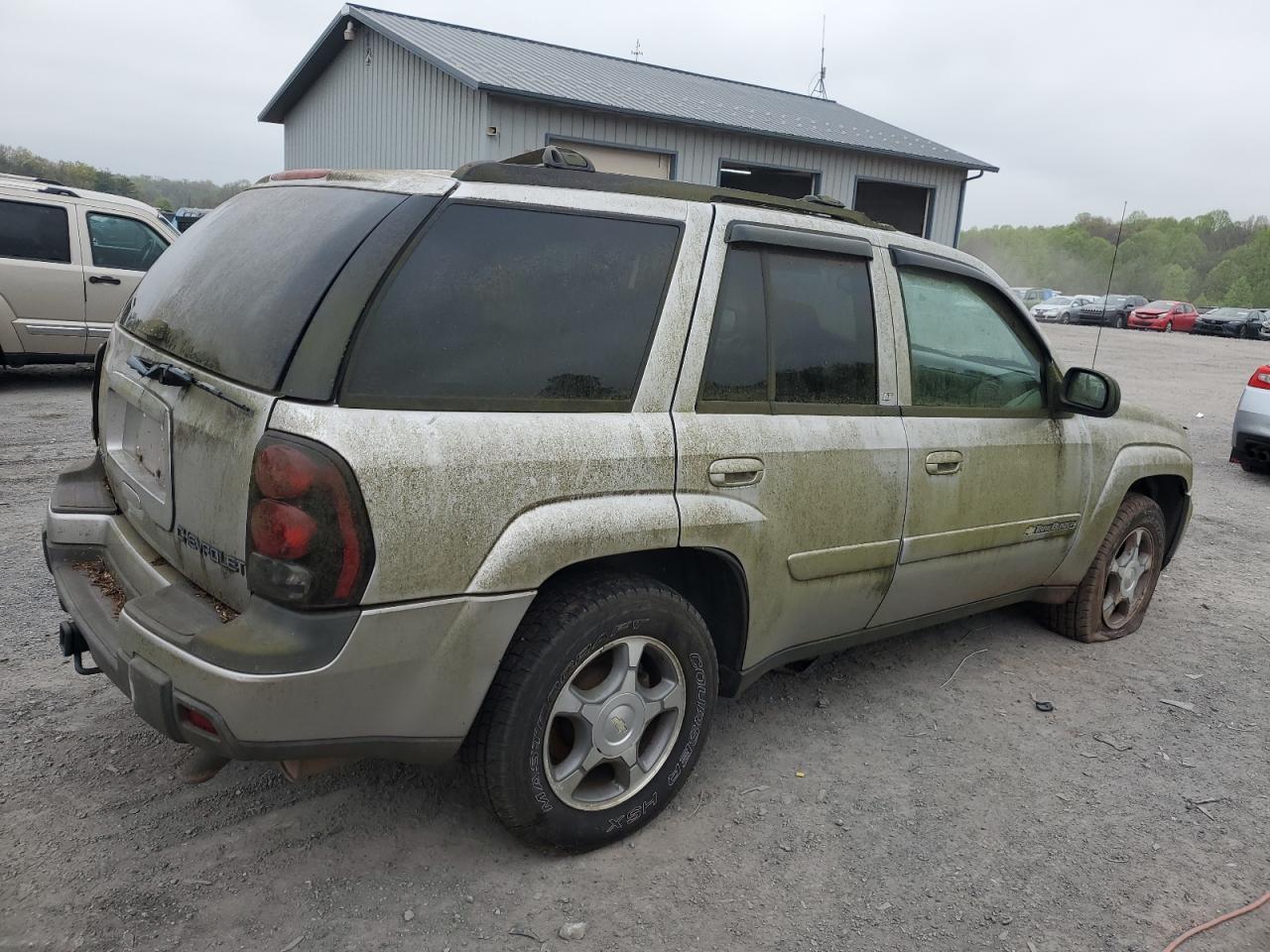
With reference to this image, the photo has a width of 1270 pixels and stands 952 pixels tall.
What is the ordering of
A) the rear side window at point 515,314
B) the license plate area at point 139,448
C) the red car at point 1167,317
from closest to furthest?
the rear side window at point 515,314 → the license plate area at point 139,448 → the red car at point 1167,317

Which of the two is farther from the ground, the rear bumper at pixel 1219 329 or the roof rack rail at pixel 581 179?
the roof rack rail at pixel 581 179

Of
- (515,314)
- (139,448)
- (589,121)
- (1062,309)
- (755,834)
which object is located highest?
(589,121)

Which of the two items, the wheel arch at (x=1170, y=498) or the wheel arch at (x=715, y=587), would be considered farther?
the wheel arch at (x=1170, y=498)

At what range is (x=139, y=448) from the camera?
2.68 metres

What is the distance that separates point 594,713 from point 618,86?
1517 cm

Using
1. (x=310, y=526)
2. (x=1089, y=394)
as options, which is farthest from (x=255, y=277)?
(x=1089, y=394)

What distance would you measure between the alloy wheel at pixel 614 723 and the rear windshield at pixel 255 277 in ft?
3.71

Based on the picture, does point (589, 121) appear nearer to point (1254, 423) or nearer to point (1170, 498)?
point (1254, 423)

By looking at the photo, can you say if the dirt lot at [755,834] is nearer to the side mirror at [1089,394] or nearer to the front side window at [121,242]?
the side mirror at [1089,394]

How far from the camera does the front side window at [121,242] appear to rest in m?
9.27

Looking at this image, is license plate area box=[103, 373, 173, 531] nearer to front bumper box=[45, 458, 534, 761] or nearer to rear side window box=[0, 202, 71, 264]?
front bumper box=[45, 458, 534, 761]

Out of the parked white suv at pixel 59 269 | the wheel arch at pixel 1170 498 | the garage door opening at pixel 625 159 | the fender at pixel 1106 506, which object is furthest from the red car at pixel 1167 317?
the fender at pixel 1106 506

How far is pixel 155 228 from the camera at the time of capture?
9.66 m

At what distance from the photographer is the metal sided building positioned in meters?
14.2
